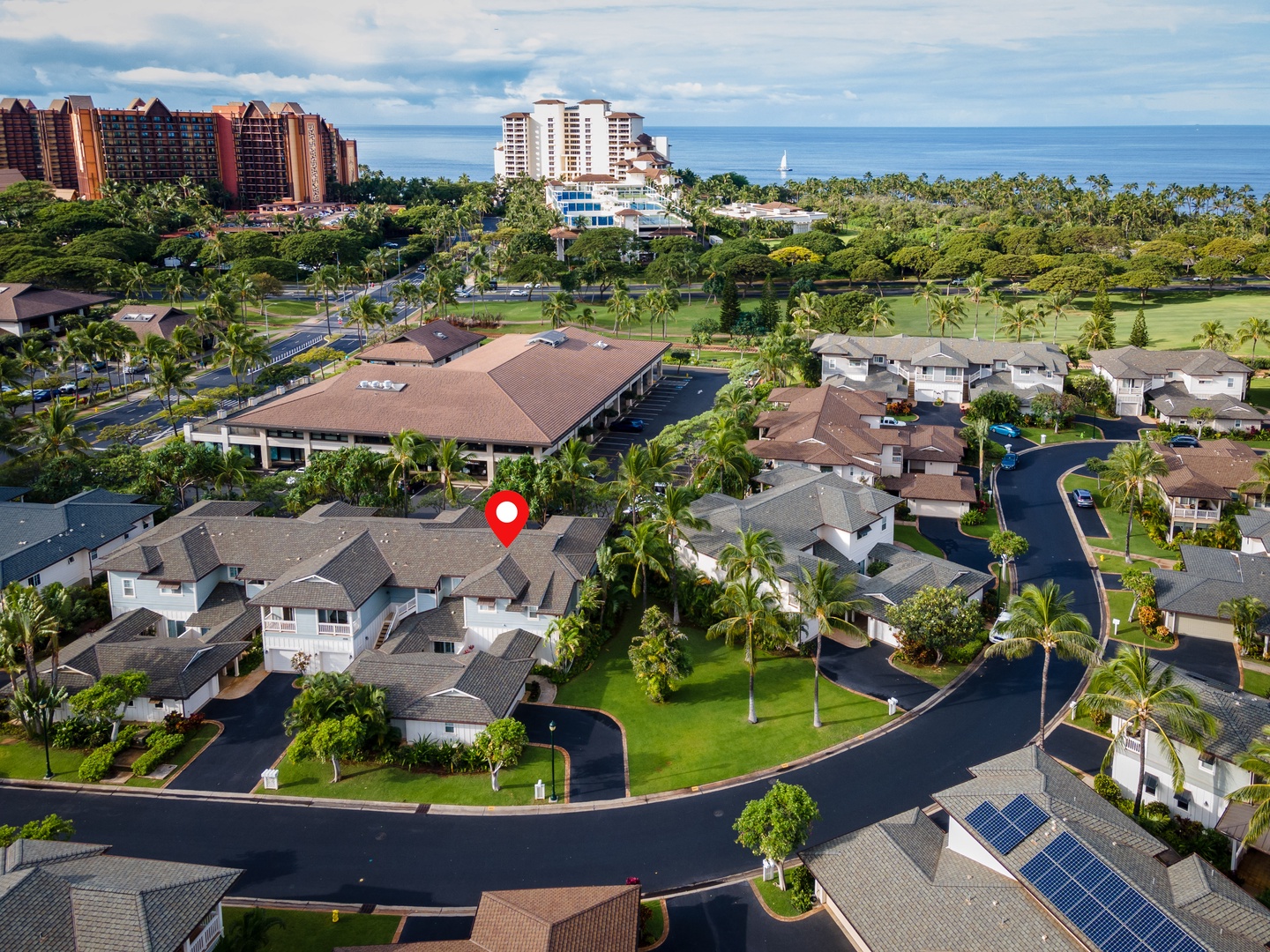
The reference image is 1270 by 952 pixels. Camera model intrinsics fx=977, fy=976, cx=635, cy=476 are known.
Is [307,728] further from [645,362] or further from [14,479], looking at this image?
[645,362]

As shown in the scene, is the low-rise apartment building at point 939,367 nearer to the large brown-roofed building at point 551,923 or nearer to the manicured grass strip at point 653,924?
the manicured grass strip at point 653,924

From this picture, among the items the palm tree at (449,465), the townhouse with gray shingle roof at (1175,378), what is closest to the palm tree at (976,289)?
the townhouse with gray shingle roof at (1175,378)

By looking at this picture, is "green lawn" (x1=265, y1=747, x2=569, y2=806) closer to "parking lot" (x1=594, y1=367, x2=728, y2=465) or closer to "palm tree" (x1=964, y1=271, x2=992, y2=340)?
"parking lot" (x1=594, y1=367, x2=728, y2=465)

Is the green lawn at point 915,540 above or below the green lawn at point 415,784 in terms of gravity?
above

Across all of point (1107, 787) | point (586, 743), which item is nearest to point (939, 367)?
point (1107, 787)

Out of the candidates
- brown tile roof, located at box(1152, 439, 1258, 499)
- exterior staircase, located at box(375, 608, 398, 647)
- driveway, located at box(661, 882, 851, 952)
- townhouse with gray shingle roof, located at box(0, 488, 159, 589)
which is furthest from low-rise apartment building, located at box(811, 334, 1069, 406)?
driveway, located at box(661, 882, 851, 952)
